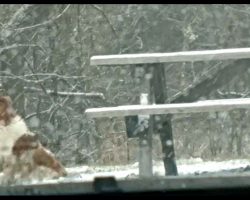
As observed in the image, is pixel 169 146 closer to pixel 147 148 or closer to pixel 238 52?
pixel 147 148

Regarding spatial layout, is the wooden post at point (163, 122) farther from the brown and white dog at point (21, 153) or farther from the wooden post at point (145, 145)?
the brown and white dog at point (21, 153)

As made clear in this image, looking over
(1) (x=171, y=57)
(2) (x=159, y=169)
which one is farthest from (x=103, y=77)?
(2) (x=159, y=169)

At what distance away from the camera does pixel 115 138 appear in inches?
110

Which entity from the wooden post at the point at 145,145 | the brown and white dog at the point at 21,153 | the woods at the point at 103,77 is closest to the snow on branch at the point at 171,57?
the woods at the point at 103,77

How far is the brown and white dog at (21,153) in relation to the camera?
2.59 metres

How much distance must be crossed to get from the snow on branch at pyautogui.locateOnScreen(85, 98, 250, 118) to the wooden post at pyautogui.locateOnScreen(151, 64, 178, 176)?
0.05m

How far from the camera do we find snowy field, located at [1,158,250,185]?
246 cm

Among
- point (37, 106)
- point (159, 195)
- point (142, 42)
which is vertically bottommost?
point (159, 195)

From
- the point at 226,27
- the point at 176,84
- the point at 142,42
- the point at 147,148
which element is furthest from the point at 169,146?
the point at 226,27

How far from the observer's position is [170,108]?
270 cm

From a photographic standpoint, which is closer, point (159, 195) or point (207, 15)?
point (159, 195)

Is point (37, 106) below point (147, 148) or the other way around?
the other way around

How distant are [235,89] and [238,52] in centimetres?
Result: 18

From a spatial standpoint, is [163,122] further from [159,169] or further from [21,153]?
[21,153]
